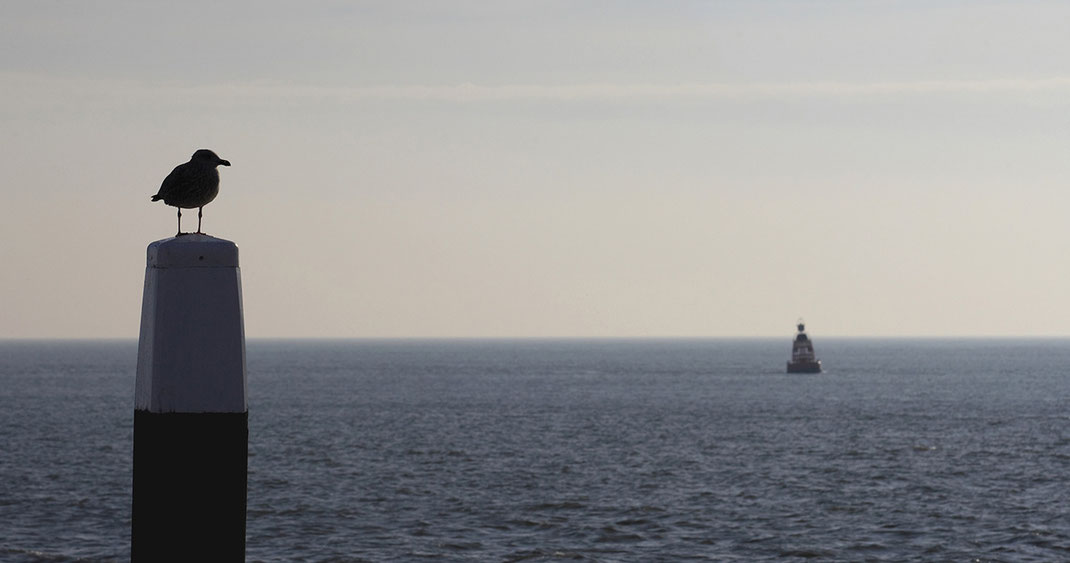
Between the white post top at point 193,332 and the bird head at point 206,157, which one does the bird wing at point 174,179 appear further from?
the white post top at point 193,332

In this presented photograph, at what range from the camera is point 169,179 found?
593cm

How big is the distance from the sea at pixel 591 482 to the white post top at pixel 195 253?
105 cm

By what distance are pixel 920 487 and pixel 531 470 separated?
59.4 feet

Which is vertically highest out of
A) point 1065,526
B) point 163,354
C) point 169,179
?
point 169,179

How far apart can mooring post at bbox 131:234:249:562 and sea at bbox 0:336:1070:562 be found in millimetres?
139

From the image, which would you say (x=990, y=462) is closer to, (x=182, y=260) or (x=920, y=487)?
(x=920, y=487)

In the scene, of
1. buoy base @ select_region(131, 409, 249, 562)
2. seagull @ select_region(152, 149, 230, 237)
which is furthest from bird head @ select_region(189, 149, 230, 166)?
buoy base @ select_region(131, 409, 249, 562)

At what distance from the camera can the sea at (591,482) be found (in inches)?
1581

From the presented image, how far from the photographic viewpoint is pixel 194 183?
5.90 meters

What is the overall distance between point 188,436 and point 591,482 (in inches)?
2138

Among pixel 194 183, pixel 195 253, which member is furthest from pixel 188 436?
pixel 194 183

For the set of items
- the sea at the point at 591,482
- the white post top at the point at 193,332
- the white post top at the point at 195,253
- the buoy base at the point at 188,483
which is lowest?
the sea at the point at 591,482

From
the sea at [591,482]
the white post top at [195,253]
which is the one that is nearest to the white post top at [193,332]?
the white post top at [195,253]

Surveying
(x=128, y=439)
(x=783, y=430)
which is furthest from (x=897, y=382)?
(x=128, y=439)
